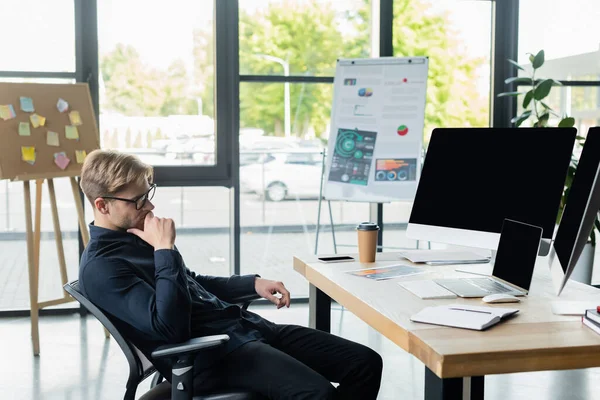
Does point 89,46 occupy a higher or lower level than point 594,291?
higher

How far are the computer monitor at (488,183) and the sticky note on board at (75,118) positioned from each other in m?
2.54

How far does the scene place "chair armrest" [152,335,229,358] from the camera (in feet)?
6.00

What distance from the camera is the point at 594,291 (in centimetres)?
209

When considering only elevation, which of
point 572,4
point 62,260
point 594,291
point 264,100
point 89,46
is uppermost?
point 572,4

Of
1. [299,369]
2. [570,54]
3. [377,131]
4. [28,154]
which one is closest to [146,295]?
[299,369]

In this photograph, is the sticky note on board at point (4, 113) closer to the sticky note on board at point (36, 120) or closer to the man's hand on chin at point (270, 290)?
the sticky note on board at point (36, 120)

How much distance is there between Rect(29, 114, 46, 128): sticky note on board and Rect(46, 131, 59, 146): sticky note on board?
0.23ft

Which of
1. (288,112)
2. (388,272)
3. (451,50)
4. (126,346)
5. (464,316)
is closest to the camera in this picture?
(464,316)

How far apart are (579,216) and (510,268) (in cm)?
34

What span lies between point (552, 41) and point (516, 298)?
389 centimetres

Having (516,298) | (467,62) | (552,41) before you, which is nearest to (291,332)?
(516,298)

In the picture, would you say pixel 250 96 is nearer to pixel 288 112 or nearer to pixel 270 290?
pixel 288 112

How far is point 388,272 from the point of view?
7.55ft

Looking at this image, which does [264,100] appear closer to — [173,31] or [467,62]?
[173,31]
